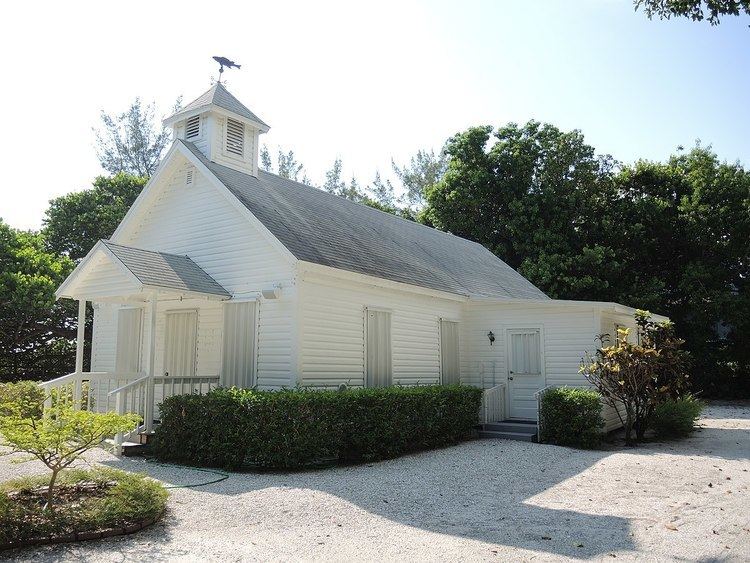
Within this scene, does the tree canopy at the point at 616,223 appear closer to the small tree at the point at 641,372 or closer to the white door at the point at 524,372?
the white door at the point at 524,372

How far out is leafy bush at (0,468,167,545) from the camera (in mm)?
5715

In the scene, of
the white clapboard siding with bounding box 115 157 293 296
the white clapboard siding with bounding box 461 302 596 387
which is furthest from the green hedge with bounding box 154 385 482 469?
the white clapboard siding with bounding box 461 302 596 387

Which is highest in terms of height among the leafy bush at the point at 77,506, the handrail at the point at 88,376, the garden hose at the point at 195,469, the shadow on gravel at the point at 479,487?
A: the handrail at the point at 88,376

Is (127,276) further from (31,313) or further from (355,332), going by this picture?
(31,313)

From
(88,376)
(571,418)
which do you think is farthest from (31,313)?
(571,418)

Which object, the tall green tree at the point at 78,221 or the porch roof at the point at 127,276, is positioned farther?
the tall green tree at the point at 78,221

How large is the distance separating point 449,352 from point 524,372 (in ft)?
6.65

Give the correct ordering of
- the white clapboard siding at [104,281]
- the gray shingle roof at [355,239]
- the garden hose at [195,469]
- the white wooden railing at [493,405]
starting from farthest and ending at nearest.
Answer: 1. the white wooden railing at [493,405]
2. the gray shingle roof at [355,239]
3. the white clapboard siding at [104,281]
4. the garden hose at [195,469]

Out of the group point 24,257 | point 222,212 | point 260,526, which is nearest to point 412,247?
point 222,212

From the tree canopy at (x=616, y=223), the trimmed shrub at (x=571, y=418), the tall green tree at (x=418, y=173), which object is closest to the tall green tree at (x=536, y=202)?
the tree canopy at (x=616, y=223)

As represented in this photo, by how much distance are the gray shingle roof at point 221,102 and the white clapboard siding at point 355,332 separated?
17.7ft

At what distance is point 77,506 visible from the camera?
6387 mm

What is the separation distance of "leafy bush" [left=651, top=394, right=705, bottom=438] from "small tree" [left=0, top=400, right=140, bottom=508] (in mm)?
12356

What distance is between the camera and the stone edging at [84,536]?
5590 mm
